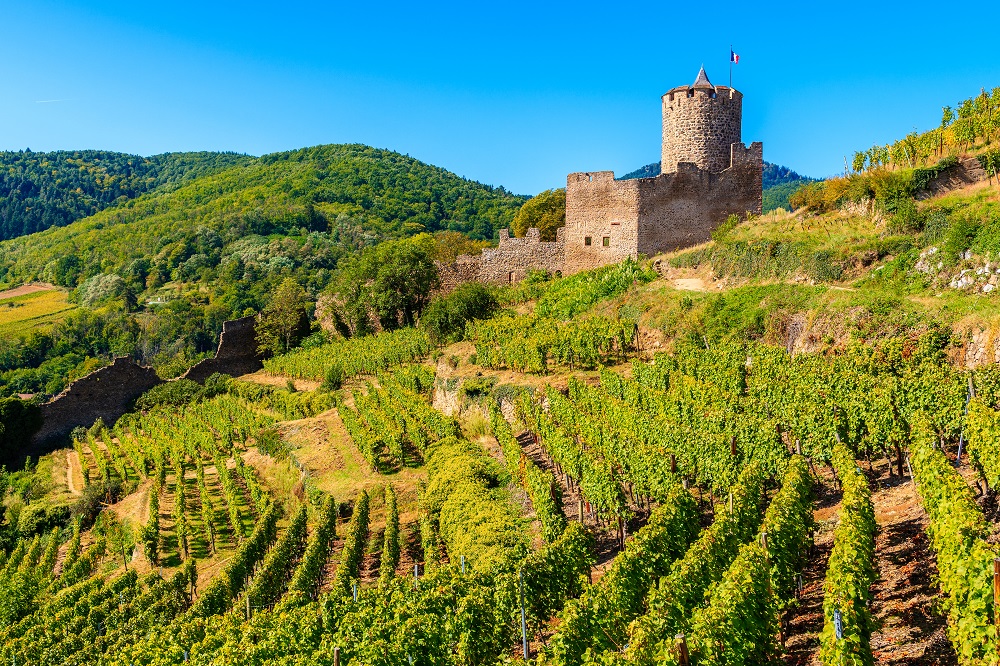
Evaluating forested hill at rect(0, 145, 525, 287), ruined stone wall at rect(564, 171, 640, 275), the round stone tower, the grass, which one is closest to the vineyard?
ruined stone wall at rect(564, 171, 640, 275)

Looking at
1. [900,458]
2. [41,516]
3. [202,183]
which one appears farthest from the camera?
[202,183]

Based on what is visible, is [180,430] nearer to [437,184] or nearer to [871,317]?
[871,317]

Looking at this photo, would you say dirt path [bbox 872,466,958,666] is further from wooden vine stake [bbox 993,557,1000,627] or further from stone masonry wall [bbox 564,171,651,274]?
stone masonry wall [bbox 564,171,651,274]

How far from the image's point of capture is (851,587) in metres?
7.42

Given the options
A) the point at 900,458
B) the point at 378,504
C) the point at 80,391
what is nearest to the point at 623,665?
the point at 900,458

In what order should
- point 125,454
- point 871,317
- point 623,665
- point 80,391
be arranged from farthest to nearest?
point 80,391 < point 125,454 < point 871,317 < point 623,665

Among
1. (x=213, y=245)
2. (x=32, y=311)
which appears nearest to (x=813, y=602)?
(x=32, y=311)

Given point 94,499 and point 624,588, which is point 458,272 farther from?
point 624,588

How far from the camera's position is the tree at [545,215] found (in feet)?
106

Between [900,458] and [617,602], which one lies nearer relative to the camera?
[617,602]

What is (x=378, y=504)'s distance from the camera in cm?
1784

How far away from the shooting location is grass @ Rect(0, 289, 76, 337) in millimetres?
61669

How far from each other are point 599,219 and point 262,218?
59202 millimetres

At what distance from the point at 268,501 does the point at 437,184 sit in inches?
3065
